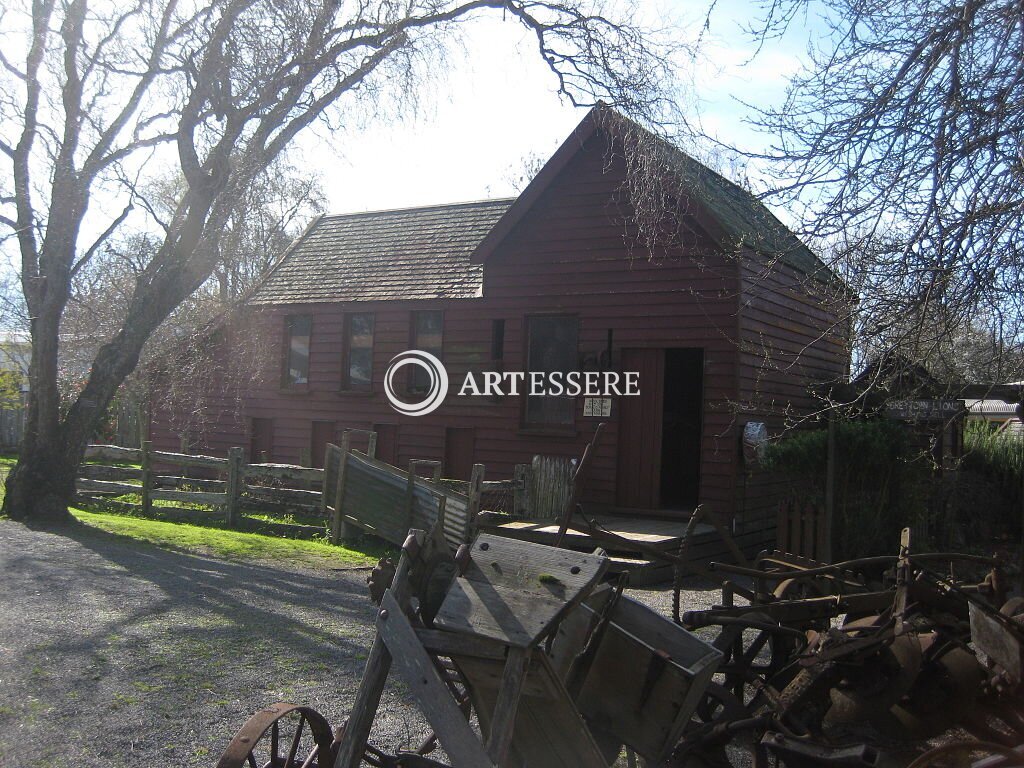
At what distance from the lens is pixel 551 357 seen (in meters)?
15.1

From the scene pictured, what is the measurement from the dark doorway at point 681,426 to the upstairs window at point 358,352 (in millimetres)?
5857

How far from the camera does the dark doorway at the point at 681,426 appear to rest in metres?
15.4

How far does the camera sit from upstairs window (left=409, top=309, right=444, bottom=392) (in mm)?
16608

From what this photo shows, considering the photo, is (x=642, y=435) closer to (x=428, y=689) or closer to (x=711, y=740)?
(x=711, y=740)

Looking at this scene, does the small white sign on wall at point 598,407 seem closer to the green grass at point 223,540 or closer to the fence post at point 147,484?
the green grass at point 223,540

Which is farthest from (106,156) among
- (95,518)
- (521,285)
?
(521,285)

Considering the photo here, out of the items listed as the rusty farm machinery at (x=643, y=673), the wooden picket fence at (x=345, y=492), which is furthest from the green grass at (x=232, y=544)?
the rusty farm machinery at (x=643, y=673)

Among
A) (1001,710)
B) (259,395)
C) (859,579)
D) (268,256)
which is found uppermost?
(268,256)

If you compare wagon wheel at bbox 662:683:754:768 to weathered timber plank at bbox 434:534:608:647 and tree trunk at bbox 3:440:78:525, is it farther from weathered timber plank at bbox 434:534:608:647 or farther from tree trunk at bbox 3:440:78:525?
tree trunk at bbox 3:440:78:525

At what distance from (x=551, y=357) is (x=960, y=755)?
11.8 meters

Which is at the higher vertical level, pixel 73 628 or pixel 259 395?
pixel 259 395

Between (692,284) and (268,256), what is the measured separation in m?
25.7

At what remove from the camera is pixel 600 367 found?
46.9ft

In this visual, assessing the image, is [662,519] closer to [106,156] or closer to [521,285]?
Result: [521,285]
